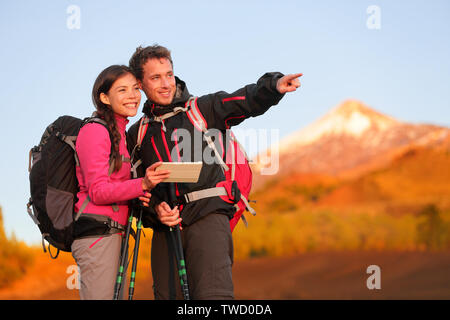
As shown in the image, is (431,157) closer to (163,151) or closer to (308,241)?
(308,241)

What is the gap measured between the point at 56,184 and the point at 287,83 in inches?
64.5

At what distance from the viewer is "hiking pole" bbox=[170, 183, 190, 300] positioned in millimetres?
4020

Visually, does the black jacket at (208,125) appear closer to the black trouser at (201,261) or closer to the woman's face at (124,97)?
the black trouser at (201,261)

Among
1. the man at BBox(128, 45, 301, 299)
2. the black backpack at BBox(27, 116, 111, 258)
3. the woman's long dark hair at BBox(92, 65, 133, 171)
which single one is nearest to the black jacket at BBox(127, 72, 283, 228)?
the man at BBox(128, 45, 301, 299)

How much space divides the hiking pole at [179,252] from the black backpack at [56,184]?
0.60 m

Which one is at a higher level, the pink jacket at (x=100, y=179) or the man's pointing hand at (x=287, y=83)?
the man's pointing hand at (x=287, y=83)

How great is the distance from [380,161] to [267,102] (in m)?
17.2

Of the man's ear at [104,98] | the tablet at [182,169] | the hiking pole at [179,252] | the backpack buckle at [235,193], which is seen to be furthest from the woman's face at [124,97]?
the backpack buckle at [235,193]

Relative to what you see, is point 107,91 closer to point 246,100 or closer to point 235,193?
point 246,100

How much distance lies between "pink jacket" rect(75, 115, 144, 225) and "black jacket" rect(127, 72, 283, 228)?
0.88 ft

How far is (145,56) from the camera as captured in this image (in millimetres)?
4543

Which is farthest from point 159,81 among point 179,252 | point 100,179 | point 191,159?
point 179,252

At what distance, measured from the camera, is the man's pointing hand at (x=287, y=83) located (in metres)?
4.09

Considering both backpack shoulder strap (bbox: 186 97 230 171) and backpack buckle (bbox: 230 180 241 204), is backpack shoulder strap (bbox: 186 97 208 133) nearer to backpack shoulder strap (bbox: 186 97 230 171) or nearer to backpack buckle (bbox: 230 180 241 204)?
backpack shoulder strap (bbox: 186 97 230 171)
